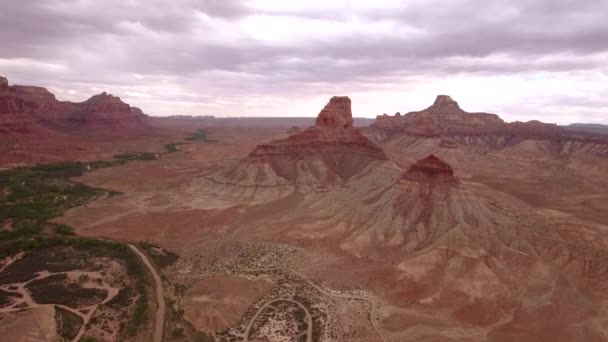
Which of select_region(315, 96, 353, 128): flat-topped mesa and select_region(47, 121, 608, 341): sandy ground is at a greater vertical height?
select_region(315, 96, 353, 128): flat-topped mesa

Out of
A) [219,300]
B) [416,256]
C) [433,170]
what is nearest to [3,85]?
[219,300]

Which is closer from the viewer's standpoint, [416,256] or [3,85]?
[416,256]

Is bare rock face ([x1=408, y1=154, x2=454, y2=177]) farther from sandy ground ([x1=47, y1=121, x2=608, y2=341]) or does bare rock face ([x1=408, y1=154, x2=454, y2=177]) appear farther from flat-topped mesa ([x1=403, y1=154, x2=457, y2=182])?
sandy ground ([x1=47, y1=121, x2=608, y2=341])

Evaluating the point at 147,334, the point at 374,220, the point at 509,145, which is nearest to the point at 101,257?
the point at 147,334

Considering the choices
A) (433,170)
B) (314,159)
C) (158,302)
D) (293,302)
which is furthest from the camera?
(314,159)

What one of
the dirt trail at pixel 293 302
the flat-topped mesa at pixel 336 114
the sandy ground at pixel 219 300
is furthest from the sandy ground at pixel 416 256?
the flat-topped mesa at pixel 336 114

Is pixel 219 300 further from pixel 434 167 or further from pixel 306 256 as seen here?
pixel 434 167

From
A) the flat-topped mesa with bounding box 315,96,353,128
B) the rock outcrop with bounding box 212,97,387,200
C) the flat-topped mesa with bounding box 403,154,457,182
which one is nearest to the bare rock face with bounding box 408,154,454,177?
the flat-topped mesa with bounding box 403,154,457,182
